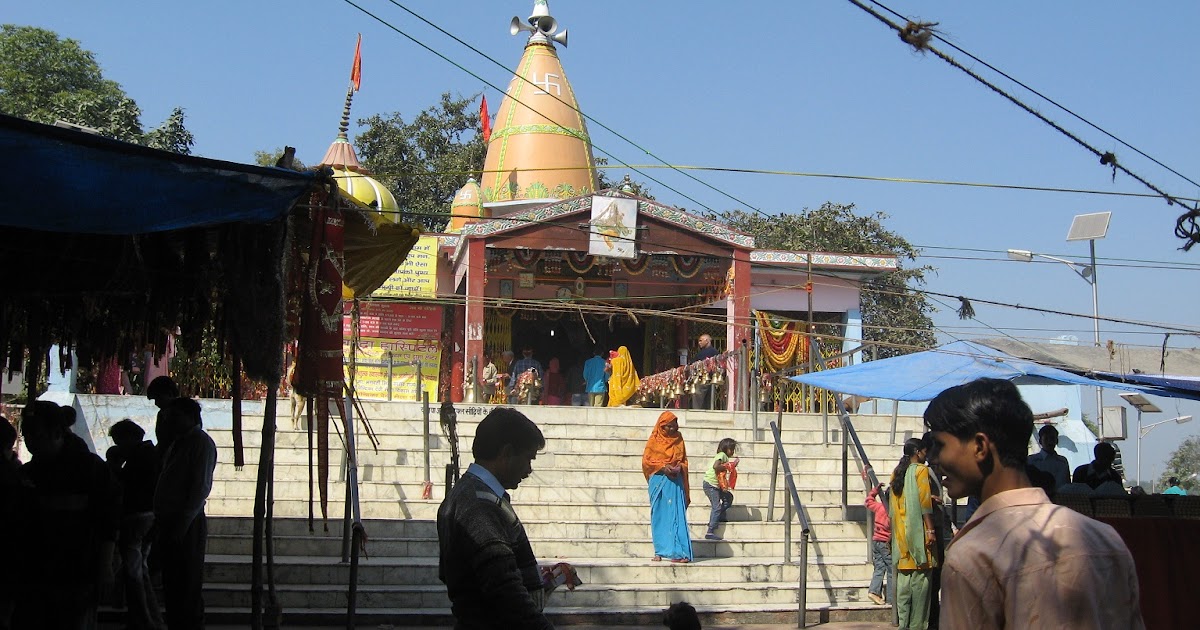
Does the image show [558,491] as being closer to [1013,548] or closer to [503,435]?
[503,435]

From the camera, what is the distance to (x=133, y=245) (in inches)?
249

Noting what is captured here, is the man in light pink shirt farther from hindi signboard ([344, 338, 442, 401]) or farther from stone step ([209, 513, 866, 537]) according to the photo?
hindi signboard ([344, 338, 442, 401])

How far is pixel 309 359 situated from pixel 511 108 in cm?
2038

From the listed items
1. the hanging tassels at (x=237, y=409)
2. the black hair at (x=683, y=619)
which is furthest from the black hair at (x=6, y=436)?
the black hair at (x=683, y=619)

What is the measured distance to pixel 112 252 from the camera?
665 cm

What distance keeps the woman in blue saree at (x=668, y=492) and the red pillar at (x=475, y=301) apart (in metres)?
8.07

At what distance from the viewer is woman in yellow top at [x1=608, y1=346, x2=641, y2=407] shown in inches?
741

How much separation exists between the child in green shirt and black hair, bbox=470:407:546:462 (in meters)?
8.45

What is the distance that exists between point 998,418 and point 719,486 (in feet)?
31.2

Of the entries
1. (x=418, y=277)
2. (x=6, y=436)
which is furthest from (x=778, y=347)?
(x=6, y=436)

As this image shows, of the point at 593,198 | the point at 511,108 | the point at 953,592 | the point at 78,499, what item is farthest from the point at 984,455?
the point at 511,108

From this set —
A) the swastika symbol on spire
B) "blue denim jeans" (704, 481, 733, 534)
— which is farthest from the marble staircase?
the swastika symbol on spire

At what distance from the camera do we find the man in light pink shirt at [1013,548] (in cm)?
225

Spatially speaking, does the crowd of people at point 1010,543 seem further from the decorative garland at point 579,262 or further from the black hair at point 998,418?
the decorative garland at point 579,262
